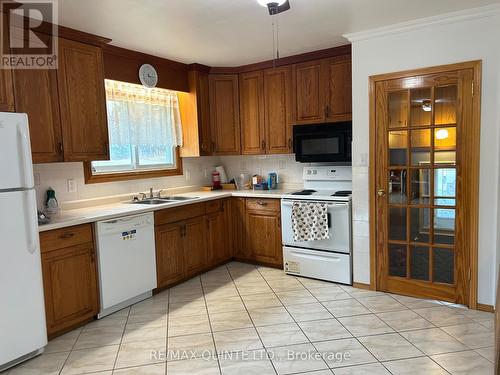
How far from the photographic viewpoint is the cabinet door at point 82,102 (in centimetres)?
285

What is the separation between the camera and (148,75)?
3686 mm

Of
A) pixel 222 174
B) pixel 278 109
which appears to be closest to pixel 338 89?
pixel 278 109

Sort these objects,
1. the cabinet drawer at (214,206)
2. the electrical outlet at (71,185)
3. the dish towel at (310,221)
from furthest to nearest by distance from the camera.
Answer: the cabinet drawer at (214,206), the dish towel at (310,221), the electrical outlet at (71,185)

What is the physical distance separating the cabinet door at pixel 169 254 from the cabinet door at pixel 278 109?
147 centimetres

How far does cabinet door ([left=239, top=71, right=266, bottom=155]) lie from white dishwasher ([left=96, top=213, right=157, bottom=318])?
164 centimetres

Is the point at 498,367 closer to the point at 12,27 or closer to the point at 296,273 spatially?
the point at 296,273

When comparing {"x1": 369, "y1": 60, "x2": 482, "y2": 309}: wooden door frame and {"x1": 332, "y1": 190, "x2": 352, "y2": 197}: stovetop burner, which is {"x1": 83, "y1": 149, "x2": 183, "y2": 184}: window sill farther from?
{"x1": 369, "y1": 60, "x2": 482, "y2": 309}: wooden door frame

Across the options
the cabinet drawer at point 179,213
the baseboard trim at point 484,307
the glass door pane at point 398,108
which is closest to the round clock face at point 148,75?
the cabinet drawer at point 179,213

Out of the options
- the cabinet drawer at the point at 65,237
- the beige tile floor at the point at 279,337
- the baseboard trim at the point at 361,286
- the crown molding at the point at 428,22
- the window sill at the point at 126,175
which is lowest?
the beige tile floor at the point at 279,337

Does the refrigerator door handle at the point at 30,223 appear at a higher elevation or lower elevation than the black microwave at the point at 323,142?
lower

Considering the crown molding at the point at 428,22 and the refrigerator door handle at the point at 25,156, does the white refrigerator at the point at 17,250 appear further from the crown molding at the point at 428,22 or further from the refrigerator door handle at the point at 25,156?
the crown molding at the point at 428,22

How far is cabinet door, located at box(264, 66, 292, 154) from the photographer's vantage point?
403 cm
